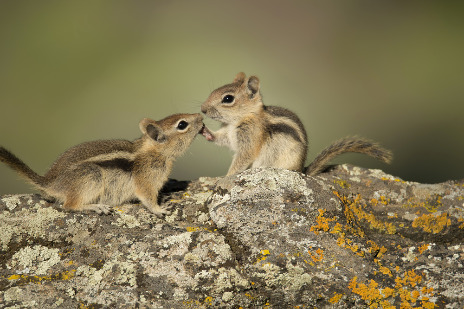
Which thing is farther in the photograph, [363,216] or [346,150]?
[346,150]

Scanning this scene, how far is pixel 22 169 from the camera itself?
3252mm

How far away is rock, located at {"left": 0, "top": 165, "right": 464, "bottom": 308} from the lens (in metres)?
2.34

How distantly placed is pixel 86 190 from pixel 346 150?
2.80 metres

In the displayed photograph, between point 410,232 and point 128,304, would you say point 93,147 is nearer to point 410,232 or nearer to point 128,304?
point 128,304

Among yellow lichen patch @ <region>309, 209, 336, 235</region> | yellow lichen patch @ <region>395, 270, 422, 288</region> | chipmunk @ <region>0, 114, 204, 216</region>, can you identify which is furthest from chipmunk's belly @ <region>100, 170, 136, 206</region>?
yellow lichen patch @ <region>395, 270, 422, 288</region>

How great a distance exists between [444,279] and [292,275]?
3.34 ft

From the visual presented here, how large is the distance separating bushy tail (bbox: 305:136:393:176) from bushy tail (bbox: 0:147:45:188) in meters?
2.69

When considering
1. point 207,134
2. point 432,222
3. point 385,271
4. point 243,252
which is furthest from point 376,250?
point 207,134

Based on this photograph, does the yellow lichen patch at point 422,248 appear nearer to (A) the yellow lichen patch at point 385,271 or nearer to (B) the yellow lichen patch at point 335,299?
(A) the yellow lichen patch at point 385,271

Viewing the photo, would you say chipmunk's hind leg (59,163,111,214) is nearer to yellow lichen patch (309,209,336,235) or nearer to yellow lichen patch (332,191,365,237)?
yellow lichen patch (309,209,336,235)

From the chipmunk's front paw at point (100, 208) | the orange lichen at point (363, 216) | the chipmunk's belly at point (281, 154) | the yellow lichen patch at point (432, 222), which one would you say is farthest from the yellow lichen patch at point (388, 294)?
the chipmunk's belly at point (281, 154)

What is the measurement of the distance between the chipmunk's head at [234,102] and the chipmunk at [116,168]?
1.81 feet

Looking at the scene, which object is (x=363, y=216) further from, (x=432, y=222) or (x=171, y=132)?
(x=171, y=132)

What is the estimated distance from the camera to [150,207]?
329cm
